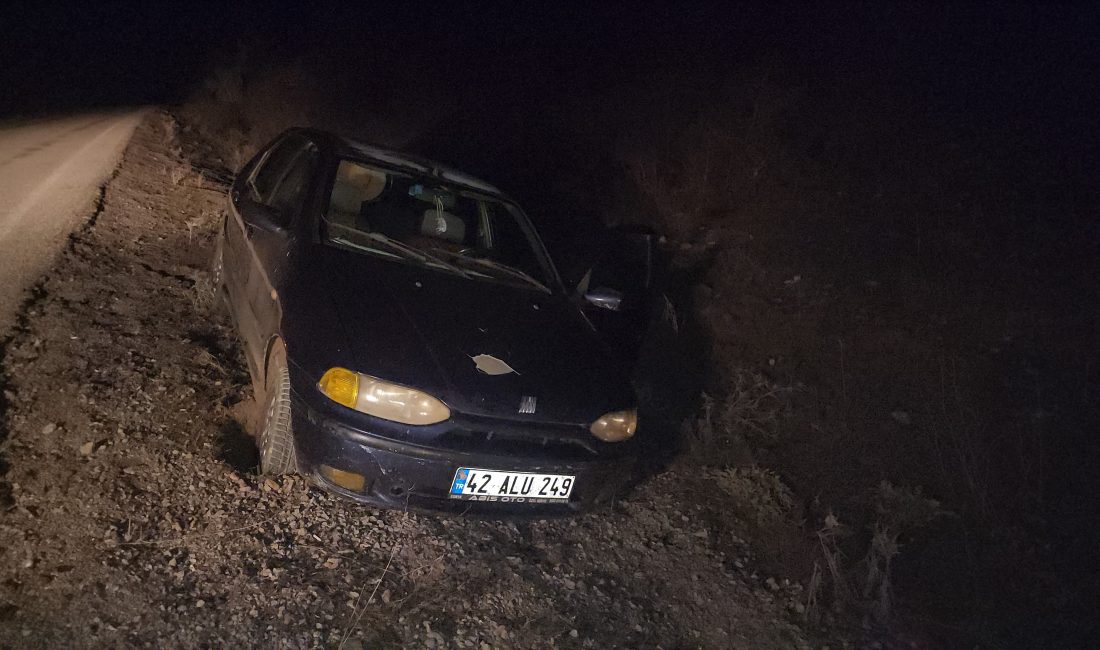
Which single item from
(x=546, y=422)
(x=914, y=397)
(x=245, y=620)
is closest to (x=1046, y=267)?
(x=914, y=397)

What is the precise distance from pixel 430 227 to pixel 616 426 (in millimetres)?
1640

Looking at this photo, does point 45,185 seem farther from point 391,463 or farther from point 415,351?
point 391,463

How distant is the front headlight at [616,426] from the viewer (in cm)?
363

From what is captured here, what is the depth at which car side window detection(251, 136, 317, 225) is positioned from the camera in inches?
172

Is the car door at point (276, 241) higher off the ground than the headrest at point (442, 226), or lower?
lower

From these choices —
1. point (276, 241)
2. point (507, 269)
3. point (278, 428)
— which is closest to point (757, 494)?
point (507, 269)

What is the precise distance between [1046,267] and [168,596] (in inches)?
262

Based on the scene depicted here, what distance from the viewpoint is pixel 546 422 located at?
3471mm

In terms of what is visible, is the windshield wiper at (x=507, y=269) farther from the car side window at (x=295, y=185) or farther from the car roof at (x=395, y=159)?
the car side window at (x=295, y=185)

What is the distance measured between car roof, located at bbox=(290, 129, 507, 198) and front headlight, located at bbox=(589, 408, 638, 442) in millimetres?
1888

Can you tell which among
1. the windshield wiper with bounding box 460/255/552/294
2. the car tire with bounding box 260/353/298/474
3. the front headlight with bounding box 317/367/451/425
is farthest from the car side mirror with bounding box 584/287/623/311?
the car tire with bounding box 260/353/298/474

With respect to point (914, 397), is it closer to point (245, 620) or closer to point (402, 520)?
point (402, 520)

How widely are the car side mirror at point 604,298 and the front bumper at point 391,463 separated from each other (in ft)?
4.25

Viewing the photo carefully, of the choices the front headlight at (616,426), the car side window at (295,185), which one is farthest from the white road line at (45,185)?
the front headlight at (616,426)
